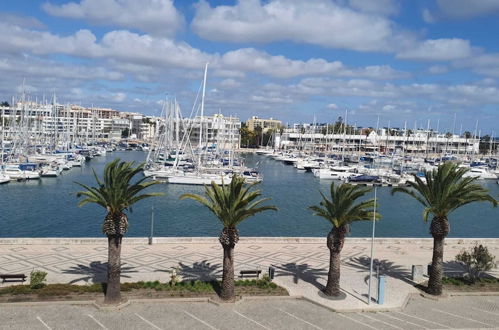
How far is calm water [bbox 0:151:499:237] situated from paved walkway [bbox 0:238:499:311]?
12281mm

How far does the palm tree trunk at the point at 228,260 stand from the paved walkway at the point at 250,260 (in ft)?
11.8

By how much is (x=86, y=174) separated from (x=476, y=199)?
82.7 metres

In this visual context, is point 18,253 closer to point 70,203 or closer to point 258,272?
point 258,272

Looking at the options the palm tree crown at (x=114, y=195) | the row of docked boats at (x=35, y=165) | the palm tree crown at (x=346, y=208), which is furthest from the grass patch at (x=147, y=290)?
the row of docked boats at (x=35, y=165)

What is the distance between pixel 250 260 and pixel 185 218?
24419 millimetres

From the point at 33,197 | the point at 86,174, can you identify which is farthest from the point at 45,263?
the point at 86,174

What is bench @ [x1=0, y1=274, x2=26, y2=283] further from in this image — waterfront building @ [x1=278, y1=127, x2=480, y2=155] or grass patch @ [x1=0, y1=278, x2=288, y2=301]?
Result: waterfront building @ [x1=278, y1=127, x2=480, y2=155]

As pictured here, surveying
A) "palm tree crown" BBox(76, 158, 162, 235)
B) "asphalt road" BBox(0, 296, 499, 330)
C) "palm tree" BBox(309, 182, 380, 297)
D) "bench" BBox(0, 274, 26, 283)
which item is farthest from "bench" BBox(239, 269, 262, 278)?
"bench" BBox(0, 274, 26, 283)

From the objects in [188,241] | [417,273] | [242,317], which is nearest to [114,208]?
[242,317]

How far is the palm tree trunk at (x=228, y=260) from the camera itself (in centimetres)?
2156

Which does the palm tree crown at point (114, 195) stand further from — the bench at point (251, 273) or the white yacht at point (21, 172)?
the white yacht at point (21, 172)

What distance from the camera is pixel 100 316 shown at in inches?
764

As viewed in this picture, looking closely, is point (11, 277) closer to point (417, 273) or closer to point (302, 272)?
point (302, 272)

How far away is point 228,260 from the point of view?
858 inches
